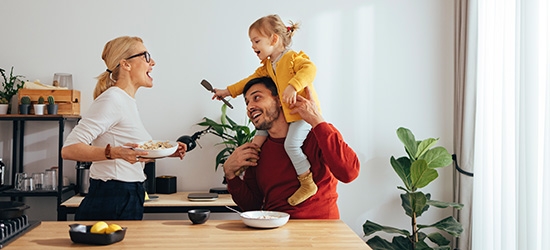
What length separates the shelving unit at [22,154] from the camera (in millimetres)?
3824

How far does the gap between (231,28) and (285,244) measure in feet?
8.21

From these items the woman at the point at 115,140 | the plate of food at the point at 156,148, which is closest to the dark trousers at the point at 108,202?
the woman at the point at 115,140

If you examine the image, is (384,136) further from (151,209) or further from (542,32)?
(151,209)

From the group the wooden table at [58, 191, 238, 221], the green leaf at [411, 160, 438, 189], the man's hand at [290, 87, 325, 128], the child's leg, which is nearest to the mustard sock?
the child's leg

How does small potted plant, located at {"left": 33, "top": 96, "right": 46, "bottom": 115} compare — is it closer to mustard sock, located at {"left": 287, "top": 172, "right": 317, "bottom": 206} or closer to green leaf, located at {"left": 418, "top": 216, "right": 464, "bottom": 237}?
mustard sock, located at {"left": 287, "top": 172, "right": 317, "bottom": 206}

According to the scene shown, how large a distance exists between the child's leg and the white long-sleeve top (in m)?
0.79

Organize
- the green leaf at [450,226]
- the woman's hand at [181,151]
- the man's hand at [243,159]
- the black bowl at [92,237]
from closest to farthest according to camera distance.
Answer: the black bowl at [92,237]
the man's hand at [243,159]
the woman's hand at [181,151]
the green leaf at [450,226]

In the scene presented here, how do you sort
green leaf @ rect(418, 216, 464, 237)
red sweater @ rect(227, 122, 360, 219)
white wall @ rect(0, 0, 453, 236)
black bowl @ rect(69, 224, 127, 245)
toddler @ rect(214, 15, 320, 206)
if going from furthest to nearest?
white wall @ rect(0, 0, 453, 236) < green leaf @ rect(418, 216, 464, 237) < toddler @ rect(214, 15, 320, 206) < red sweater @ rect(227, 122, 360, 219) < black bowl @ rect(69, 224, 127, 245)

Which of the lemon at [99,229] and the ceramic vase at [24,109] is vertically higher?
the ceramic vase at [24,109]

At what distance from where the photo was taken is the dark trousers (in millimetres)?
2848

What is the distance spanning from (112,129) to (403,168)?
2.14 m

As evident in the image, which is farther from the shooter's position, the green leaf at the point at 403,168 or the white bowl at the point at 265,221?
the green leaf at the point at 403,168

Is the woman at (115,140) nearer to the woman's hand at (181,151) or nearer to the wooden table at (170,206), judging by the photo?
the woman's hand at (181,151)

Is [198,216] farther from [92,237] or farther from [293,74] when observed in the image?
[293,74]
